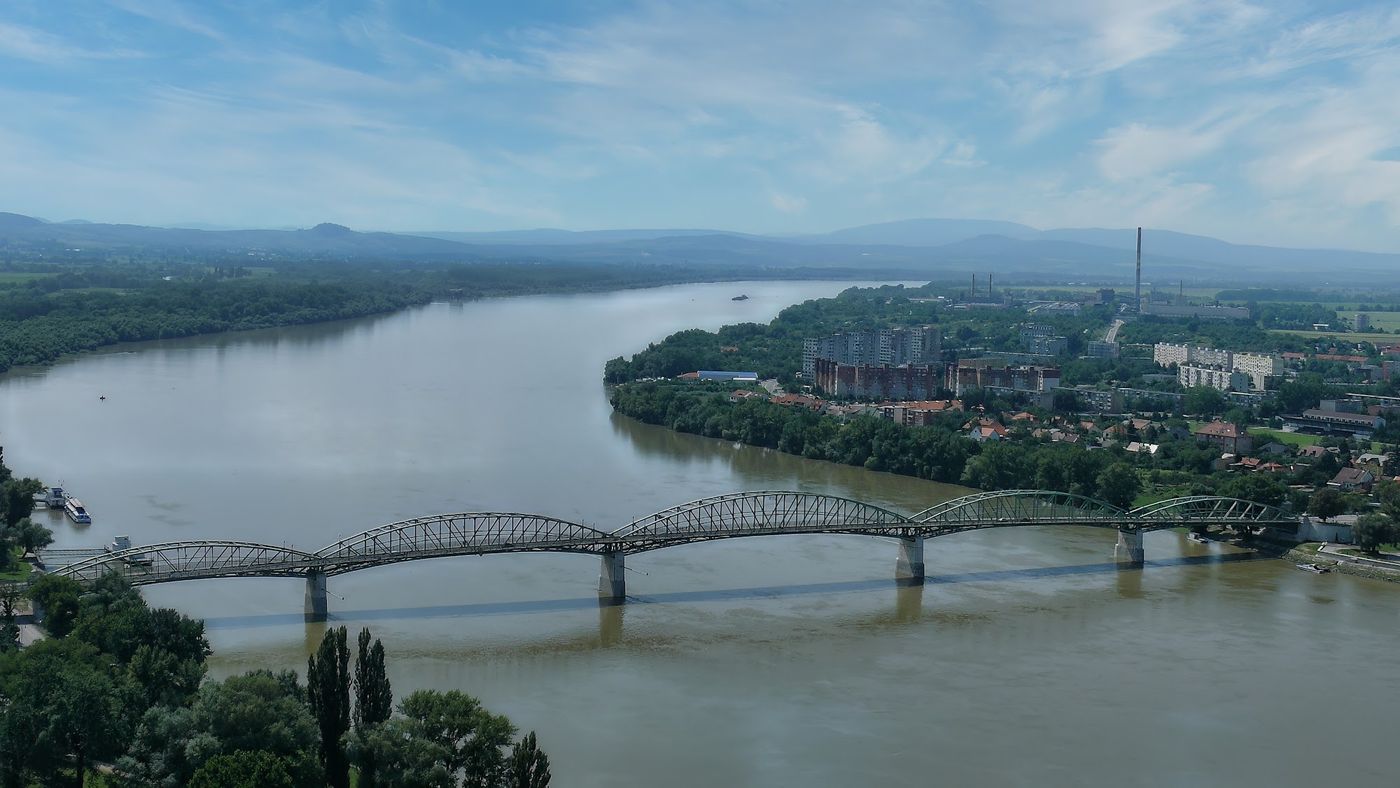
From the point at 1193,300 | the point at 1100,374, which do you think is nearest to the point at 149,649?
the point at 1100,374

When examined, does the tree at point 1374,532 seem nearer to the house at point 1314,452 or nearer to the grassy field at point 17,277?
the house at point 1314,452

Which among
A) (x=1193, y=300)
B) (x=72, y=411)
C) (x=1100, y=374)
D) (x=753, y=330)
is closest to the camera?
(x=72, y=411)

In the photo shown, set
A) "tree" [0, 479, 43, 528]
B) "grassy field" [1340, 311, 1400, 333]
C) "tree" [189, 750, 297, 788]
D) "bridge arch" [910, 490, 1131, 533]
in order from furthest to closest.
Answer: "grassy field" [1340, 311, 1400, 333], "bridge arch" [910, 490, 1131, 533], "tree" [0, 479, 43, 528], "tree" [189, 750, 297, 788]

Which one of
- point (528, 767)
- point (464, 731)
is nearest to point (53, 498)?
point (464, 731)

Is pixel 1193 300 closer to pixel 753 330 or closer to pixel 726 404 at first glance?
pixel 753 330

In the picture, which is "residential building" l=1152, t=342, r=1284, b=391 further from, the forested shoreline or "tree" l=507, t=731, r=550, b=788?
"tree" l=507, t=731, r=550, b=788

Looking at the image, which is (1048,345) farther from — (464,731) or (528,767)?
(528,767)

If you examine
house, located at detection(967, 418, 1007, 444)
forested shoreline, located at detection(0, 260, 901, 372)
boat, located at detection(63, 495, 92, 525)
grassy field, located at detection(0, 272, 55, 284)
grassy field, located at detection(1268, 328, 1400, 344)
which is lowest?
house, located at detection(967, 418, 1007, 444)

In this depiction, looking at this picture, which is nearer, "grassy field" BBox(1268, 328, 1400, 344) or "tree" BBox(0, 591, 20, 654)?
"tree" BBox(0, 591, 20, 654)

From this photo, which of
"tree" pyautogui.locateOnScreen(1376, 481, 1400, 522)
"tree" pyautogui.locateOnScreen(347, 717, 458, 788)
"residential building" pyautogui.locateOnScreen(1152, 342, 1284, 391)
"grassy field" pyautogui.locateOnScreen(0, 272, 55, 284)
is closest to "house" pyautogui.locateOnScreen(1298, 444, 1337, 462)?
"tree" pyautogui.locateOnScreen(1376, 481, 1400, 522)
